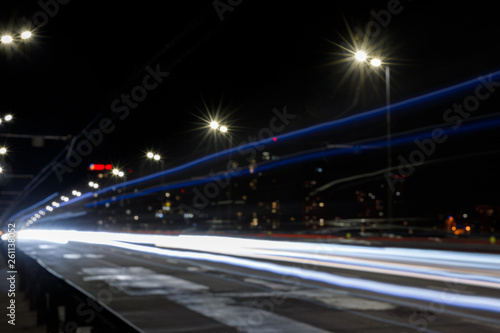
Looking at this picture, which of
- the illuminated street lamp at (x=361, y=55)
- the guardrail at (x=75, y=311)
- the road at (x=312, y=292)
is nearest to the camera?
the guardrail at (x=75, y=311)

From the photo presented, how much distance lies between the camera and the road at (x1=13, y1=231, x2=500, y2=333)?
33.9 feet

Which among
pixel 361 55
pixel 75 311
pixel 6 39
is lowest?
pixel 75 311

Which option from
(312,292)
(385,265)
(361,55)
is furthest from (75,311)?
(361,55)

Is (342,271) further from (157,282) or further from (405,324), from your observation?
(405,324)

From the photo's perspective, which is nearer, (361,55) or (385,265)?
(385,265)

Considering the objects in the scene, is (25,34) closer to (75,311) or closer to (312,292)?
(312,292)

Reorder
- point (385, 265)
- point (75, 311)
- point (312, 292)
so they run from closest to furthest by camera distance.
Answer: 1. point (75, 311)
2. point (312, 292)
3. point (385, 265)

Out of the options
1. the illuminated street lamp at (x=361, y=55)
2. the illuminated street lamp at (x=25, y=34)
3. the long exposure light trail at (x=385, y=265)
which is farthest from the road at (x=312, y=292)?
the illuminated street lamp at (x=361, y=55)

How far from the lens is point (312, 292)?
576 inches

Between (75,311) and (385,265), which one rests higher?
(75,311)

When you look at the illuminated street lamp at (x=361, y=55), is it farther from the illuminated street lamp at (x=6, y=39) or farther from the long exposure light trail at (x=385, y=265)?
the illuminated street lamp at (x=6, y=39)

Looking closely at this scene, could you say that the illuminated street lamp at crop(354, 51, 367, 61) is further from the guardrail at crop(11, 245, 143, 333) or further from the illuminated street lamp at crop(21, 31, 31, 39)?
the guardrail at crop(11, 245, 143, 333)

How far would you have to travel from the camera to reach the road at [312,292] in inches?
406

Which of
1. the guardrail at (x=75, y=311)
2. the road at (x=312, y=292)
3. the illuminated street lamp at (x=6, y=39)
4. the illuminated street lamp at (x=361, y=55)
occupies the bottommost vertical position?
the road at (x=312, y=292)
